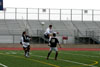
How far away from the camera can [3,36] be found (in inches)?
1821

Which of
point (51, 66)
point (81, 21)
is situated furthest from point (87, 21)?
point (51, 66)

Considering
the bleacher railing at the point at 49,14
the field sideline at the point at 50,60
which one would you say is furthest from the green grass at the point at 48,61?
the bleacher railing at the point at 49,14

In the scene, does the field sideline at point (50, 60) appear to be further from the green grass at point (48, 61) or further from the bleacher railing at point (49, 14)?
the bleacher railing at point (49, 14)

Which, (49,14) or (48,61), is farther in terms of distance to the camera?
(49,14)

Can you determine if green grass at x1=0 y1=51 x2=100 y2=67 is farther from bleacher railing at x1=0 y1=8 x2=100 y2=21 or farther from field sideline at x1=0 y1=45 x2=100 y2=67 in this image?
bleacher railing at x1=0 y1=8 x2=100 y2=21

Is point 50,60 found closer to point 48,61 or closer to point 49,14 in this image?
point 48,61

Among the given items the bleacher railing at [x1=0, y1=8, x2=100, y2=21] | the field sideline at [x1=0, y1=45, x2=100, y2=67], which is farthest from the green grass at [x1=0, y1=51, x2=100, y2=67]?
the bleacher railing at [x1=0, y1=8, x2=100, y2=21]

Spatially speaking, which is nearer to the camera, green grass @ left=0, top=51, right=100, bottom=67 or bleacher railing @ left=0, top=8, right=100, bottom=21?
green grass @ left=0, top=51, right=100, bottom=67

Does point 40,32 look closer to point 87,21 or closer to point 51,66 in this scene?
point 87,21

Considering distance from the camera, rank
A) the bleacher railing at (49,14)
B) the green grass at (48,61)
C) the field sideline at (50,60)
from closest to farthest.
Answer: the green grass at (48,61)
the field sideline at (50,60)
the bleacher railing at (49,14)

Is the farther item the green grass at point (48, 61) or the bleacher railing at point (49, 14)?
the bleacher railing at point (49, 14)

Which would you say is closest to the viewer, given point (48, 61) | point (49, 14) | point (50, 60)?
point (48, 61)

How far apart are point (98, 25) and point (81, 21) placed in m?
3.59

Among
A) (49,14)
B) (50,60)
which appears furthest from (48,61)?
(49,14)
